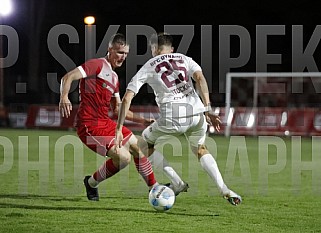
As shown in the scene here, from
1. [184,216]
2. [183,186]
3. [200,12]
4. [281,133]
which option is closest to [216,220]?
[184,216]

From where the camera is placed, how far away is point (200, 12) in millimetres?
38531

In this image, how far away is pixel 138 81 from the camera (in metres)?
8.05

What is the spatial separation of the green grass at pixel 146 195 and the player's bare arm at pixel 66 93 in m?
1.18

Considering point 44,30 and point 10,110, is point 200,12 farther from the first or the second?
point 10,110

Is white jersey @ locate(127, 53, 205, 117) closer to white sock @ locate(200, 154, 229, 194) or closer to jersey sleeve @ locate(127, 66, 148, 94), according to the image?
jersey sleeve @ locate(127, 66, 148, 94)

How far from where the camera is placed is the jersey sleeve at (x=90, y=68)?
862 cm

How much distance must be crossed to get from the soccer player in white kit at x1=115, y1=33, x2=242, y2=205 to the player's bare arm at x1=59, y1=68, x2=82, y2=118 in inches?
29.0

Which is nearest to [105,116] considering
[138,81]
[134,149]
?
[134,149]

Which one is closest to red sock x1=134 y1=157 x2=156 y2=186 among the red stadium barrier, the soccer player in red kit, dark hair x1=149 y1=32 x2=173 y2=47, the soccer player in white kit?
the soccer player in red kit

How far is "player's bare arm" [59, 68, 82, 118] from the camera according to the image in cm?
824

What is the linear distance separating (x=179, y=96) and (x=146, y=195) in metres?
2.02

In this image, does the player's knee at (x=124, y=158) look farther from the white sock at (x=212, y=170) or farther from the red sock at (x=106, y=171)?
the white sock at (x=212, y=170)

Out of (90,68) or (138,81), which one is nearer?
(138,81)

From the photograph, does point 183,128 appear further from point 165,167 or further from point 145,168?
point 145,168
